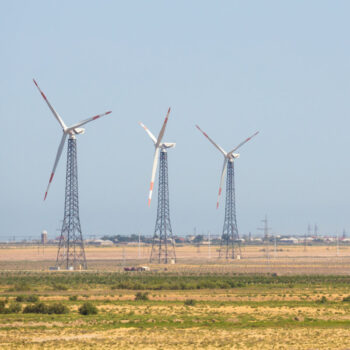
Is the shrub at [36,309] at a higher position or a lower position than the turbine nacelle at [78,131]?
lower

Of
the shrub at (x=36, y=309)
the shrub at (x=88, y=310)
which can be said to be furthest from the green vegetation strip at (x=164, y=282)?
the shrub at (x=88, y=310)

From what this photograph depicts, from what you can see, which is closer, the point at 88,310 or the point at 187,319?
the point at 187,319

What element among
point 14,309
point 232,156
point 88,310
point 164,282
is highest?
point 232,156

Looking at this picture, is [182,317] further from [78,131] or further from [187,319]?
[78,131]

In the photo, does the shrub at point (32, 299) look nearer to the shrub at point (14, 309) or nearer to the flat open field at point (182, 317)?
the flat open field at point (182, 317)

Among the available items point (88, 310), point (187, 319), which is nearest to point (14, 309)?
point (88, 310)

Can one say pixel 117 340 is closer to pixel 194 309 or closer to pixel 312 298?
pixel 194 309

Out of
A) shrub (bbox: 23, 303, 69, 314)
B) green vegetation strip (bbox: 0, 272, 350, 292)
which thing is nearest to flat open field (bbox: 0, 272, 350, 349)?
green vegetation strip (bbox: 0, 272, 350, 292)

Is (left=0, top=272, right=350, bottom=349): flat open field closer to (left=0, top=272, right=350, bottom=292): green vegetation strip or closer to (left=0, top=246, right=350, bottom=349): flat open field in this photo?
(left=0, top=246, right=350, bottom=349): flat open field

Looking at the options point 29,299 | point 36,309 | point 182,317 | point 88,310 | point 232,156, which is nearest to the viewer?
point 182,317

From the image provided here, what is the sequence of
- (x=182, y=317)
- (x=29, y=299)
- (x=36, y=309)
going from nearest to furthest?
(x=182, y=317)
(x=36, y=309)
(x=29, y=299)

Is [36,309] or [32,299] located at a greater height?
[32,299]

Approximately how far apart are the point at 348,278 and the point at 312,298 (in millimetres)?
36766

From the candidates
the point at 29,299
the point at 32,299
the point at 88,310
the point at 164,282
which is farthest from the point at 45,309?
the point at 164,282
